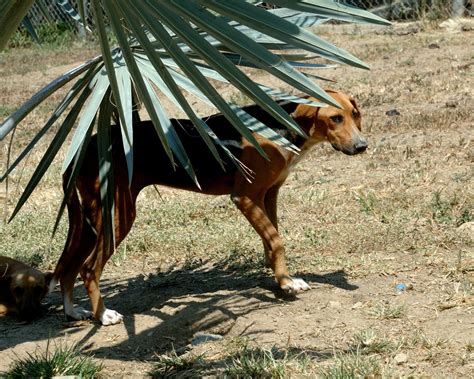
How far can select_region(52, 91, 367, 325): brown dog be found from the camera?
5.79 m

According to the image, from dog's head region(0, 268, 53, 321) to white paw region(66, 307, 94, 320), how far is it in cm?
33

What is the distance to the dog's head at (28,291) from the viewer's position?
6.20 metres

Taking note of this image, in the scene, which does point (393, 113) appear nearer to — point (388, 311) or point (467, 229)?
point (467, 229)

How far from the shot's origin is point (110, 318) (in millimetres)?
5895

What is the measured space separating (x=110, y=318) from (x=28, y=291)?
0.68 meters

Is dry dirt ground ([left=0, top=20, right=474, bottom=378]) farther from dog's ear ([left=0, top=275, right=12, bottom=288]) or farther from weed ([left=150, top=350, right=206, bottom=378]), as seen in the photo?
dog's ear ([left=0, top=275, right=12, bottom=288])

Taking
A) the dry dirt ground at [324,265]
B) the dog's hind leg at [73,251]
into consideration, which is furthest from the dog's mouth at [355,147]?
the dog's hind leg at [73,251]

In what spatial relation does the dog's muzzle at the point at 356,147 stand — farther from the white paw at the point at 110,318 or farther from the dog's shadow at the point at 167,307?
the white paw at the point at 110,318

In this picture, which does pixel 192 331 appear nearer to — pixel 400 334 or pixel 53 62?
pixel 400 334

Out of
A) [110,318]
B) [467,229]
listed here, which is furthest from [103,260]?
[467,229]

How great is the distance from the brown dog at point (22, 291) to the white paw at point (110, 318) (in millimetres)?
575

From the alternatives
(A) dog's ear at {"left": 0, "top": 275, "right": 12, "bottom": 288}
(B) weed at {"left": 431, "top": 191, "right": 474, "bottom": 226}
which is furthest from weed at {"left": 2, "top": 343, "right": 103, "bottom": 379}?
(B) weed at {"left": 431, "top": 191, "right": 474, "bottom": 226}

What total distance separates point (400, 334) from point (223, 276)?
1782mm

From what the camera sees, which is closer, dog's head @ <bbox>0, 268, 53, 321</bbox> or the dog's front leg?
the dog's front leg
